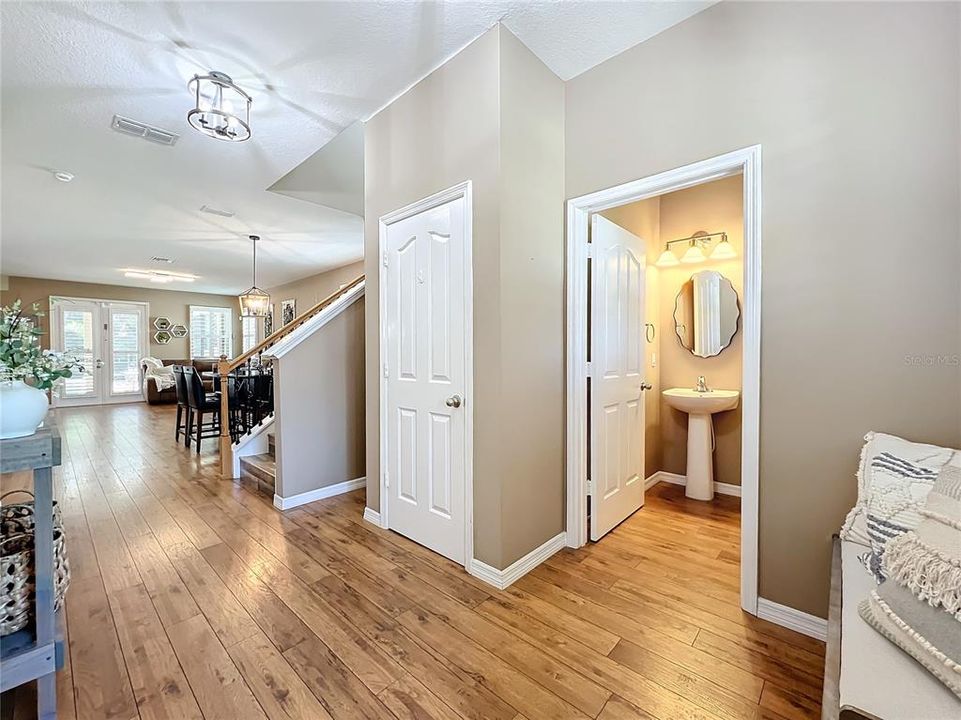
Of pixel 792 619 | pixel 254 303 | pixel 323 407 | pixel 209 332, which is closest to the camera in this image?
pixel 792 619

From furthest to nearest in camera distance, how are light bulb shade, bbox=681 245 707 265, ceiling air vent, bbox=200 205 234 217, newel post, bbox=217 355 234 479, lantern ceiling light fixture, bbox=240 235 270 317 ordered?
lantern ceiling light fixture, bbox=240 235 270 317 → ceiling air vent, bbox=200 205 234 217 → newel post, bbox=217 355 234 479 → light bulb shade, bbox=681 245 707 265

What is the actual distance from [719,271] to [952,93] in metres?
1.92

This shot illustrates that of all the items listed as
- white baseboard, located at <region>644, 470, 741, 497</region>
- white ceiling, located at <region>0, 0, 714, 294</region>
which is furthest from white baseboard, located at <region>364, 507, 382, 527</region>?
white ceiling, located at <region>0, 0, 714, 294</region>

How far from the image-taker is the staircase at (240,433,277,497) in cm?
329

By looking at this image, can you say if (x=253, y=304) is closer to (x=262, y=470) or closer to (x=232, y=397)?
(x=232, y=397)

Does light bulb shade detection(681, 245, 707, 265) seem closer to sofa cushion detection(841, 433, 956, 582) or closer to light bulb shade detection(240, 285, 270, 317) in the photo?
sofa cushion detection(841, 433, 956, 582)

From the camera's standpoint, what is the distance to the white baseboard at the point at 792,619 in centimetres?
163

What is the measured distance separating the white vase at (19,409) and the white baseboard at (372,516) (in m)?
1.81

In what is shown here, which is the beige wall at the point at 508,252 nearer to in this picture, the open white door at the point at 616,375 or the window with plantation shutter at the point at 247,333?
the open white door at the point at 616,375

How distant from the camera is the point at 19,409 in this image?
46.9 inches

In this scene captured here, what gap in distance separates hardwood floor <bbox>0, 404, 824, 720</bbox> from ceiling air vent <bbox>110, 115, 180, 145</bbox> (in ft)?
8.85

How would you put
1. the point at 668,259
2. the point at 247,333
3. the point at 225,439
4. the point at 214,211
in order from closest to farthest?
the point at 668,259, the point at 225,439, the point at 214,211, the point at 247,333

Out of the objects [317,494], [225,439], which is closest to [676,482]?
[317,494]

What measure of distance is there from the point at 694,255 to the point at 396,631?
3.25m
